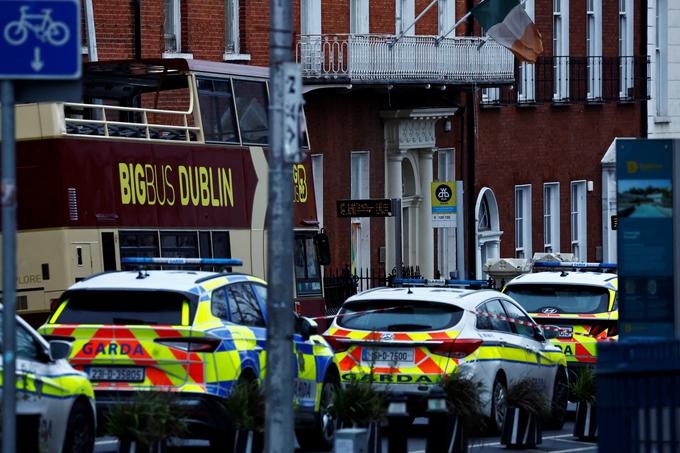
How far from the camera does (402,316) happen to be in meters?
18.8

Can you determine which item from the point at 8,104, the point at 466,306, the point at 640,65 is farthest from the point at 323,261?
the point at 640,65

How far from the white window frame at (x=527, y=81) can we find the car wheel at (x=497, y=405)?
27.3 metres

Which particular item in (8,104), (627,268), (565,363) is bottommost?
(565,363)

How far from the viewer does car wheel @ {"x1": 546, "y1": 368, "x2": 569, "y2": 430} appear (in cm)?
2080

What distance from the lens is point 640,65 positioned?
51469mm

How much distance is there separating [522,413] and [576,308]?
5.01 metres

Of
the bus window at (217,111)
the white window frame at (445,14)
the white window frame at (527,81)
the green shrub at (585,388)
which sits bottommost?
the green shrub at (585,388)

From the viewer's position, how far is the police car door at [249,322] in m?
16.1

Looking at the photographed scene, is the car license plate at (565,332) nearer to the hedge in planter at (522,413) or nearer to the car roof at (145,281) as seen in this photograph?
the hedge in planter at (522,413)

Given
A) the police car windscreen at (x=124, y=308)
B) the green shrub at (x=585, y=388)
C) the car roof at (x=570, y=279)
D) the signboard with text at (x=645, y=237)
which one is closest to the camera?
the signboard with text at (x=645, y=237)

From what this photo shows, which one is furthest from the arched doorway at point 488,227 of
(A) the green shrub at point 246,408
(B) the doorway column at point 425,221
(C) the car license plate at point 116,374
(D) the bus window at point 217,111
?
(A) the green shrub at point 246,408

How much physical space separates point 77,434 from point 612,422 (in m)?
4.82

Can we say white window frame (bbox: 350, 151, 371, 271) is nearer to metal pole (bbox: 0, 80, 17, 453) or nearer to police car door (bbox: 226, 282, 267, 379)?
police car door (bbox: 226, 282, 267, 379)

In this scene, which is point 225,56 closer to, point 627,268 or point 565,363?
point 565,363
